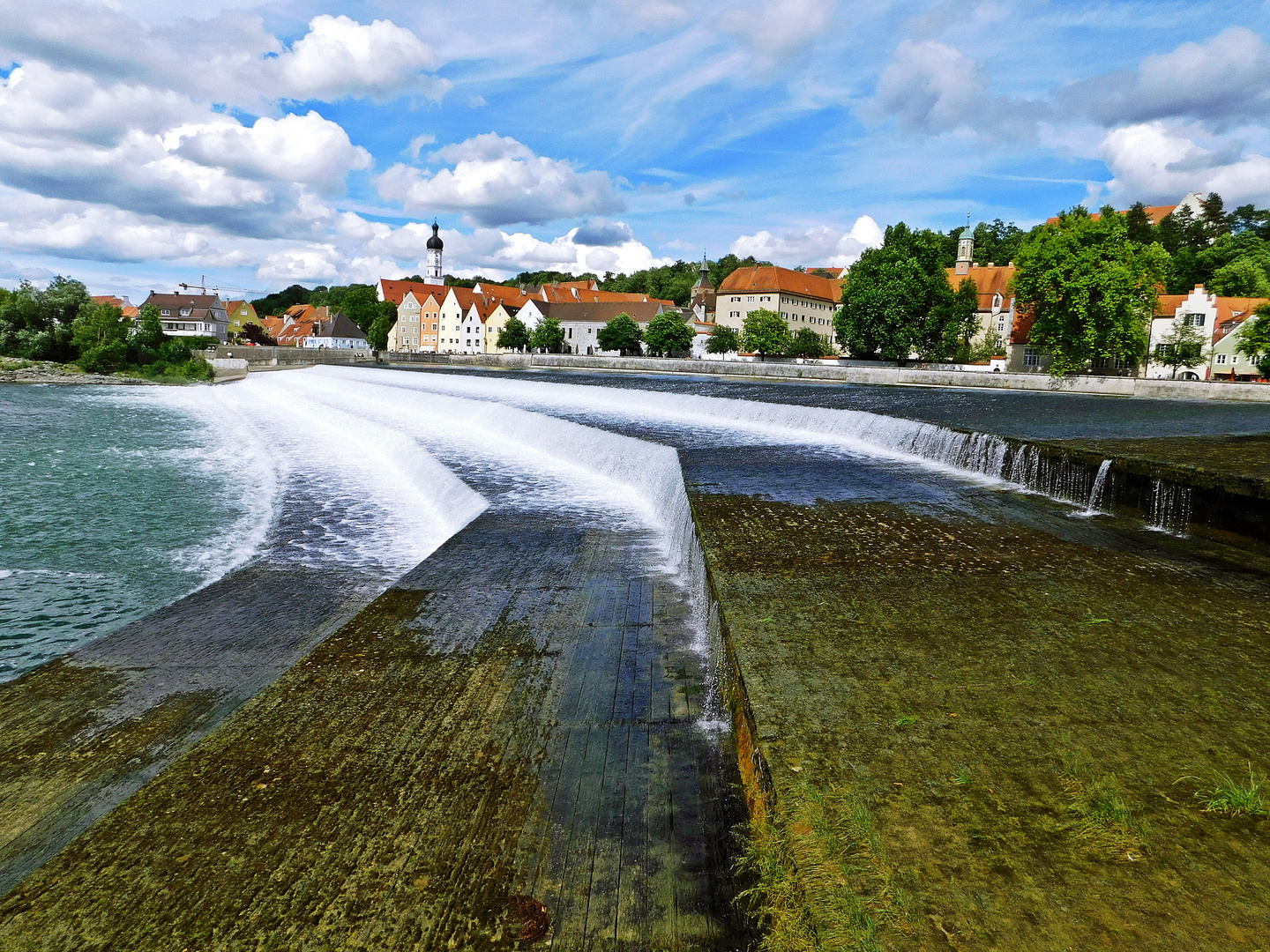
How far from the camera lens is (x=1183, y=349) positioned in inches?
2062

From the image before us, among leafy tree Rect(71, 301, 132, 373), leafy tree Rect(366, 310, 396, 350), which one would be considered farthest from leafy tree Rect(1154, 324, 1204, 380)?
leafy tree Rect(366, 310, 396, 350)

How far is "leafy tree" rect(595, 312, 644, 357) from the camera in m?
82.8

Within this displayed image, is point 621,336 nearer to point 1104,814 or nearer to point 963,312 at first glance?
point 963,312

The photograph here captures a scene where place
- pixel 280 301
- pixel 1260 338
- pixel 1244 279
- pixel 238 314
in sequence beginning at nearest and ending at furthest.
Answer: pixel 1260 338, pixel 1244 279, pixel 238 314, pixel 280 301

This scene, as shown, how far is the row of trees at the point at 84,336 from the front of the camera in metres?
52.4

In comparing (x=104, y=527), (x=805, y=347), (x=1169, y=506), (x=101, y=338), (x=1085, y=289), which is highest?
(x=1085, y=289)

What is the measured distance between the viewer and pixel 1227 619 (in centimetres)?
520

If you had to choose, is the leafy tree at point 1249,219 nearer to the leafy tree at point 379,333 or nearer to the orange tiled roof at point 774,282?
the orange tiled roof at point 774,282

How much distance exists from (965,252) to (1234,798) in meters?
100

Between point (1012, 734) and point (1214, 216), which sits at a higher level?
point (1214, 216)

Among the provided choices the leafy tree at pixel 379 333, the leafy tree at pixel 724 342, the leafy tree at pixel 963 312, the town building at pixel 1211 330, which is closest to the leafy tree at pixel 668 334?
the leafy tree at pixel 724 342

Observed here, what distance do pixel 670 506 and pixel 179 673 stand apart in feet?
18.9

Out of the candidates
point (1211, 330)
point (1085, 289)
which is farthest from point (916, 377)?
point (1211, 330)

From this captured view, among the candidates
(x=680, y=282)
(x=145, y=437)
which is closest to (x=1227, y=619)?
(x=145, y=437)
